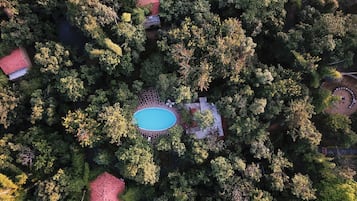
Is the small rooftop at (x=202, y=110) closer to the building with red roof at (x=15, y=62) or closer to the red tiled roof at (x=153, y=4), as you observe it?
the red tiled roof at (x=153, y=4)

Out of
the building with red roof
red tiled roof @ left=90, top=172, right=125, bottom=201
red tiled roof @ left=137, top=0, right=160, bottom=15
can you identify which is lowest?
red tiled roof @ left=90, top=172, right=125, bottom=201

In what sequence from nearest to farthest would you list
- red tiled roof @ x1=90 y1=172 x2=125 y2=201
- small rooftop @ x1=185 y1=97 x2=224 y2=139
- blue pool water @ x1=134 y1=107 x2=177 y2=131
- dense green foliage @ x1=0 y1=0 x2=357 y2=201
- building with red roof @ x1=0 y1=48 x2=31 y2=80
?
dense green foliage @ x1=0 y1=0 x2=357 y2=201, red tiled roof @ x1=90 y1=172 x2=125 y2=201, building with red roof @ x1=0 y1=48 x2=31 y2=80, small rooftop @ x1=185 y1=97 x2=224 y2=139, blue pool water @ x1=134 y1=107 x2=177 y2=131

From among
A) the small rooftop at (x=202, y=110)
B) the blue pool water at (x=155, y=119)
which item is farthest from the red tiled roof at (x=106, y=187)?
the small rooftop at (x=202, y=110)

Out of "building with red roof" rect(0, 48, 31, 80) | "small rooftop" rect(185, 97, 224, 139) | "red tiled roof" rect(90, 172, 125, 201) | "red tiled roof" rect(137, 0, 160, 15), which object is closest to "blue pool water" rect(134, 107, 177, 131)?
"small rooftop" rect(185, 97, 224, 139)

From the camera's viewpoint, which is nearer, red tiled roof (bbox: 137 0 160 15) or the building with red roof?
red tiled roof (bbox: 137 0 160 15)

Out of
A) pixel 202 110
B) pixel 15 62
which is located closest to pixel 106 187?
pixel 202 110

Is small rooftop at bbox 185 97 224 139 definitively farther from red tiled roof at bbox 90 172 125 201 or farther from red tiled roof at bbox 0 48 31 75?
red tiled roof at bbox 0 48 31 75
